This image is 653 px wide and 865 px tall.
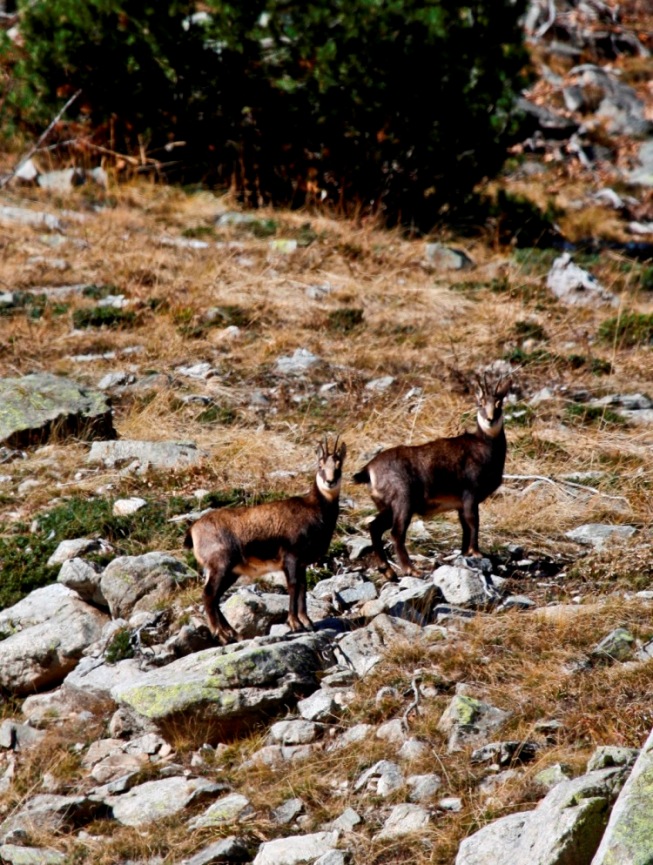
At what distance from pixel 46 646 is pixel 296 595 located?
170 centimetres

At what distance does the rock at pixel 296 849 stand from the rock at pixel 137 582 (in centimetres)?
255

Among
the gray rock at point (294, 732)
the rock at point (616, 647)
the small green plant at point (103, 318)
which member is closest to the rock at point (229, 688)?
the gray rock at point (294, 732)

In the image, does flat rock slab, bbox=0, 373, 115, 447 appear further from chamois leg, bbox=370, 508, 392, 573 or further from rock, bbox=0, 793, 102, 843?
rock, bbox=0, 793, 102, 843

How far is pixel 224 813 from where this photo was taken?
611cm

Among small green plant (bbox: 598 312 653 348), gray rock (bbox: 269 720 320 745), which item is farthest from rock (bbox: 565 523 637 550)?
small green plant (bbox: 598 312 653 348)

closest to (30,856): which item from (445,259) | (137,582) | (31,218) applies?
(137,582)

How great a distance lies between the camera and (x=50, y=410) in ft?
36.9

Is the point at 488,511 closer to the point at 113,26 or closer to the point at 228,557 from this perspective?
the point at 228,557

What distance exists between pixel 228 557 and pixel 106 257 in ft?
30.1

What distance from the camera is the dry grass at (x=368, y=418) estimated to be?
625 cm

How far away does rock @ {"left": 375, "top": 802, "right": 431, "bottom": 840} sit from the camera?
5738mm

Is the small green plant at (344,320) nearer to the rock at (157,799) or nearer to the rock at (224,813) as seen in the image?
the rock at (157,799)

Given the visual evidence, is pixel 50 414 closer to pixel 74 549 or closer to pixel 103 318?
pixel 74 549

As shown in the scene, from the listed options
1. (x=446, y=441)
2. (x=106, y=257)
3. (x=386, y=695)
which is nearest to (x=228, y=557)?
(x=386, y=695)
